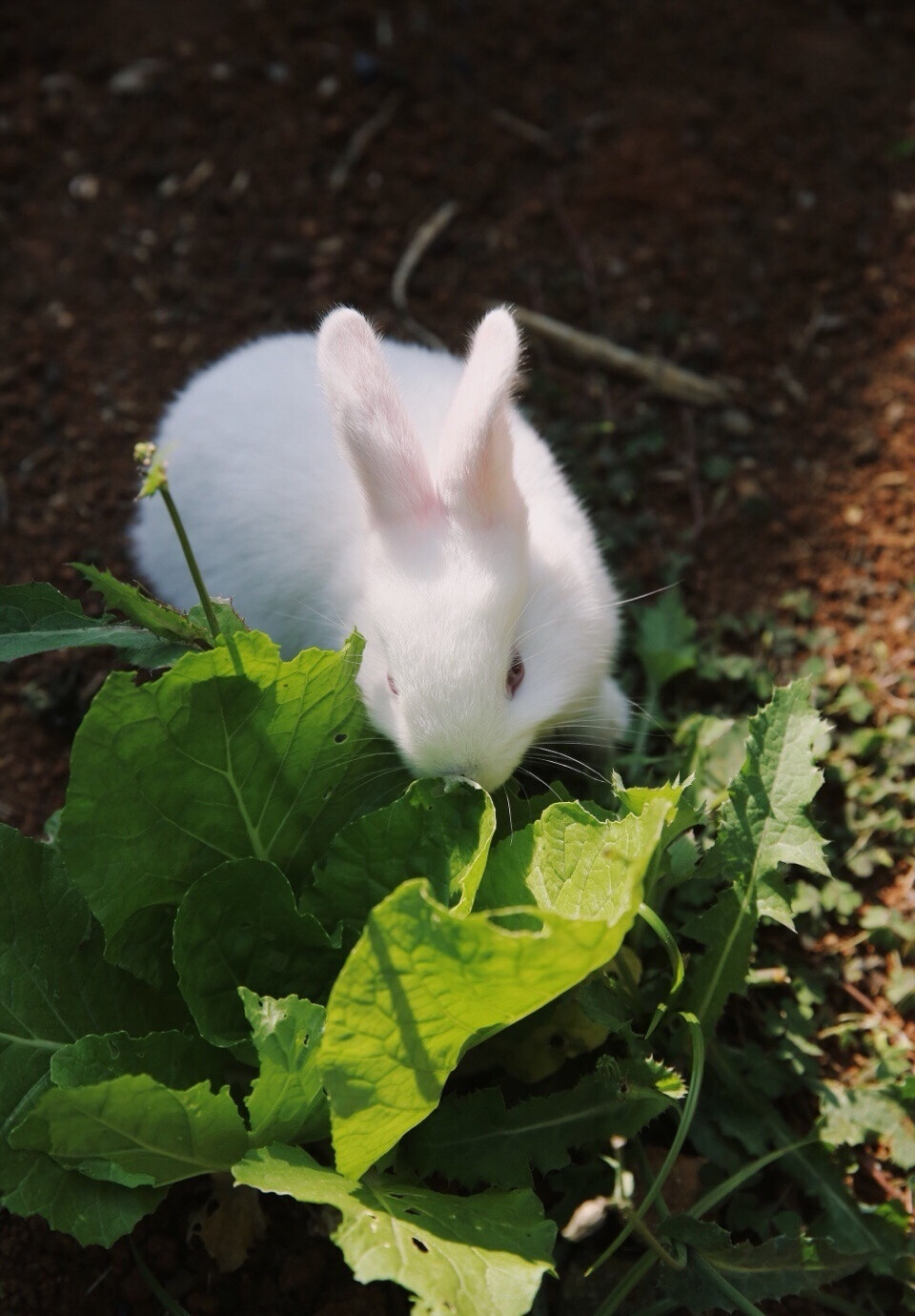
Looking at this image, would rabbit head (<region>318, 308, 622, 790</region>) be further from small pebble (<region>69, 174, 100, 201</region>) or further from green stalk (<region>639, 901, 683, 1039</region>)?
small pebble (<region>69, 174, 100, 201</region>)

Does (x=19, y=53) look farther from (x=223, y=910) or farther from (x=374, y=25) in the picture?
(x=223, y=910)

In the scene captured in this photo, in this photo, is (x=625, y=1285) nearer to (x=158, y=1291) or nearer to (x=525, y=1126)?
(x=525, y=1126)

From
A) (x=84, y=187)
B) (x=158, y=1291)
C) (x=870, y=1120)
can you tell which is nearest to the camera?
(x=158, y=1291)

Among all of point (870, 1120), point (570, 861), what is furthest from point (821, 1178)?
point (570, 861)

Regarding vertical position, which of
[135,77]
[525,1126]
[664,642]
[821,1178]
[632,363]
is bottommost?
[821,1178]

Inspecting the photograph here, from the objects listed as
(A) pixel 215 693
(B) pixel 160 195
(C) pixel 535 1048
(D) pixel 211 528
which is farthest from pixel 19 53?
(C) pixel 535 1048

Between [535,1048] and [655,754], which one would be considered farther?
[655,754]

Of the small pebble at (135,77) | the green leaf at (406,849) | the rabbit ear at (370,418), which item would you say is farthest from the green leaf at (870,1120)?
the small pebble at (135,77)

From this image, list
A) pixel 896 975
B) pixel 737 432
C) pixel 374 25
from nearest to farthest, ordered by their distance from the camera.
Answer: pixel 896 975, pixel 737 432, pixel 374 25
